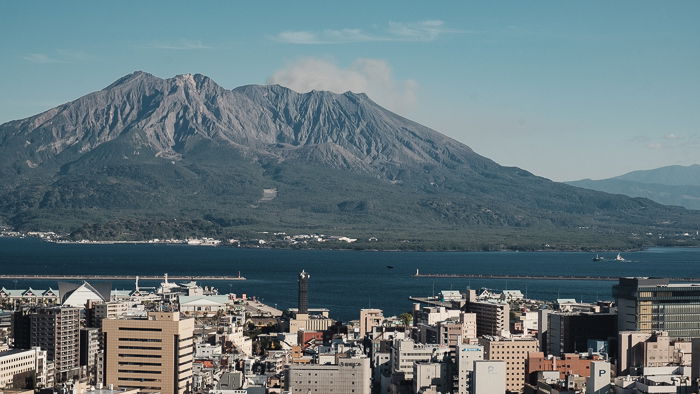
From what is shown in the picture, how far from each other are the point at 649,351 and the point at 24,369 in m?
13.6

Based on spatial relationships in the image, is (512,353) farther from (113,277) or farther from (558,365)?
(113,277)

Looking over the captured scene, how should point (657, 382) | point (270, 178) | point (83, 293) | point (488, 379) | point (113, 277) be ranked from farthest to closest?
point (270, 178) < point (113, 277) < point (83, 293) < point (488, 379) < point (657, 382)

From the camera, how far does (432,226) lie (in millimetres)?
139000

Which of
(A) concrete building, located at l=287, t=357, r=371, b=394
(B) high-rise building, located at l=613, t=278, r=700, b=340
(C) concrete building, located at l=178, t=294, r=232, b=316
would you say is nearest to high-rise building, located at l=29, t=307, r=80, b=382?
(A) concrete building, located at l=287, t=357, r=371, b=394

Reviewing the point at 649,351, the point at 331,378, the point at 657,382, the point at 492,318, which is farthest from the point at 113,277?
the point at 657,382

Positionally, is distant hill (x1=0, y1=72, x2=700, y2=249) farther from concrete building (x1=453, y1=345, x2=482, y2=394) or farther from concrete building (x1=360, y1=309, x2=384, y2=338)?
concrete building (x1=453, y1=345, x2=482, y2=394)

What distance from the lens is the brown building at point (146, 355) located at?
2780 centimetres

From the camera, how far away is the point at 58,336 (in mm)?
34062

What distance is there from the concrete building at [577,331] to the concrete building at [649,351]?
10.8 ft

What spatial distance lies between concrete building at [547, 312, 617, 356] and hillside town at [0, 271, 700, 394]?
1.5 inches

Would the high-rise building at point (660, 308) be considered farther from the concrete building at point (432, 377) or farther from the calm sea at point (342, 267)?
the calm sea at point (342, 267)

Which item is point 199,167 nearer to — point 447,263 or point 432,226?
point 432,226

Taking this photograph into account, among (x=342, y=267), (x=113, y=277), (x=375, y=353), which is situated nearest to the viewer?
(x=375, y=353)

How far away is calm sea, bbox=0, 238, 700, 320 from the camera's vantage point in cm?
6788
